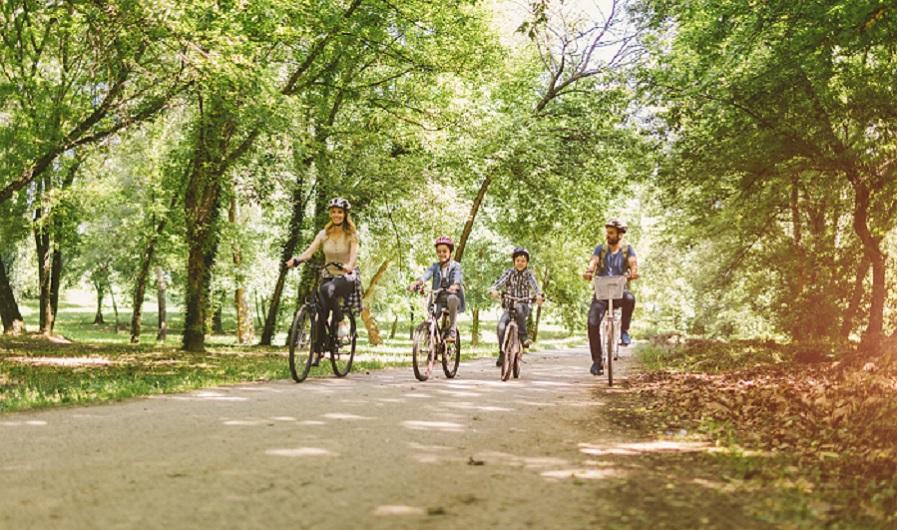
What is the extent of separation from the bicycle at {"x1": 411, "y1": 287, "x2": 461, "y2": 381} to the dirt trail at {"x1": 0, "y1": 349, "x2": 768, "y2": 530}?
307 cm

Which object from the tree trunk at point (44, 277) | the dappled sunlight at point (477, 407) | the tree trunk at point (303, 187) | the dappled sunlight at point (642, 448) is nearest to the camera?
the dappled sunlight at point (642, 448)

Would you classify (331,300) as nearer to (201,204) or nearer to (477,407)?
(477,407)

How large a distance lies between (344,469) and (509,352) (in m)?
7.15

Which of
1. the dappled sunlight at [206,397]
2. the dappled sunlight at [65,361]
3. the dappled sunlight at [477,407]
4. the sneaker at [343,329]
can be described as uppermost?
the sneaker at [343,329]

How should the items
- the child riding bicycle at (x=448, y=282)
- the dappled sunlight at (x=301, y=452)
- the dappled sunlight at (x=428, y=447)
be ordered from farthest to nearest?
1. the child riding bicycle at (x=448, y=282)
2. the dappled sunlight at (x=428, y=447)
3. the dappled sunlight at (x=301, y=452)

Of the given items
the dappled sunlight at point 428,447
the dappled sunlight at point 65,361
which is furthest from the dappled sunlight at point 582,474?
the dappled sunlight at point 65,361

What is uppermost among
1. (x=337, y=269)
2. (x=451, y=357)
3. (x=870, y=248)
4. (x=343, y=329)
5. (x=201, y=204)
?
(x=201, y=204)

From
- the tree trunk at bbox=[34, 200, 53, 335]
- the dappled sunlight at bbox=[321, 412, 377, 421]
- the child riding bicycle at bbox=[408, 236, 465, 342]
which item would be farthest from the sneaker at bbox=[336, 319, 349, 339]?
the tree trunk at bbox=[34, 200, 53, 335]

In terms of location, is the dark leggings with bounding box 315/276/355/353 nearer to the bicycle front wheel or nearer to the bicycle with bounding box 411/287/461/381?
the bicycle with bounding box 411/287/461/381

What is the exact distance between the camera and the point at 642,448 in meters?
5.42

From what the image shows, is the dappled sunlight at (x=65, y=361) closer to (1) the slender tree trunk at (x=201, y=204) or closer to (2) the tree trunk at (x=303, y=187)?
(1) the slender tree trunk at (x=201, y=204)

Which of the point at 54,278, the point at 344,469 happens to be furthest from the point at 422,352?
the point at 54,278

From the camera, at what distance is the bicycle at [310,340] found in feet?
32.4

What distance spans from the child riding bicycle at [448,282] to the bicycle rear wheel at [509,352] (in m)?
0.82
